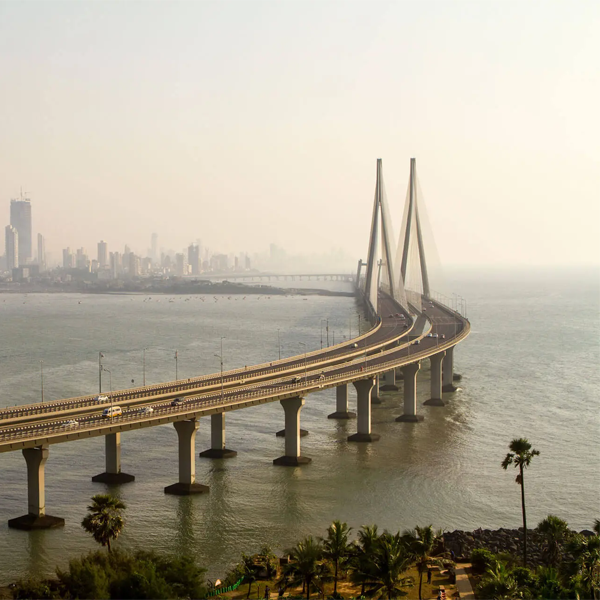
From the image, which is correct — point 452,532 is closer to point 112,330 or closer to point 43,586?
point 43,586

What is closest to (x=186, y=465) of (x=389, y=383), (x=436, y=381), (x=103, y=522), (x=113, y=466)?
(x=113, y=466)

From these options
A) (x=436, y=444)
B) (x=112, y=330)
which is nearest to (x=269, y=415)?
(x=436, y=444)

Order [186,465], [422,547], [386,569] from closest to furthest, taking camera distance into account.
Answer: [386,569]
[422,547]
[186,465]

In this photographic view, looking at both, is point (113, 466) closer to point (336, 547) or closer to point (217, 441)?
point (217, 441)

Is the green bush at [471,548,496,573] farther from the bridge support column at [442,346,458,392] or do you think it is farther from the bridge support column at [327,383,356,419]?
the bridge support column at [442,346,458,392]

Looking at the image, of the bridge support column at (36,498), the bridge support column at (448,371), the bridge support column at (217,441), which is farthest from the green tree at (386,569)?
the bridge support column at (448,371)

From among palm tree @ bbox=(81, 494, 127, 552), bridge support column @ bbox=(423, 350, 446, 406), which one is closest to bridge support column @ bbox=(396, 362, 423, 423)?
bridge support column @ bbox=(423, 350, 446, 406)

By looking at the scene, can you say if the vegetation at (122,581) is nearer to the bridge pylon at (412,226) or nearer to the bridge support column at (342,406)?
the bridge support column at (342,406)
